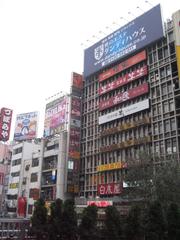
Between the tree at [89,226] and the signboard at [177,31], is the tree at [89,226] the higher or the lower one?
the lower one

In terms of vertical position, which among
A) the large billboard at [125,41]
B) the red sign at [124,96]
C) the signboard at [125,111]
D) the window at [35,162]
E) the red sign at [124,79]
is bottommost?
Result: the window at [35,162]

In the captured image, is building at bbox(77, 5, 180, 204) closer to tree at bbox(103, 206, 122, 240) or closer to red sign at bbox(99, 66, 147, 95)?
red sign at bbox(99, 66, 147, 95)

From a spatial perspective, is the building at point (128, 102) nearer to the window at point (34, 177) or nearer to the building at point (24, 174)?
the window at point (34, 177)

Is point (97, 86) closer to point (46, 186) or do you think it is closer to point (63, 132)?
point (63, 132)

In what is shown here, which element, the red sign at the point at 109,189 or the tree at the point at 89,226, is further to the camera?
the red sign at the point at 109,189

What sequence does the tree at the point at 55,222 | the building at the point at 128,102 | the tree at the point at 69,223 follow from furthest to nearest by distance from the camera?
the building at the point at 128,102
the tree at the point at 55,222
the tree at the point at 69,223

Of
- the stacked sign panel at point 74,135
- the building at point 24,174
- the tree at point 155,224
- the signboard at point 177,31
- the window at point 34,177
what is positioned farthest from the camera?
the building at point 24,174

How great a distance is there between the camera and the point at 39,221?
94.1 feet

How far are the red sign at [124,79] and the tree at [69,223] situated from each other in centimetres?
2852

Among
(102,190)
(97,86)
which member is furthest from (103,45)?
(102,190)

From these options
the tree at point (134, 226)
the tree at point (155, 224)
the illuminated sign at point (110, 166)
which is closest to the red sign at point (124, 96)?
the illuminated sign at point (110, 166)

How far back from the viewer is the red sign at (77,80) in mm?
62678

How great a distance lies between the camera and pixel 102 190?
51.1 meters

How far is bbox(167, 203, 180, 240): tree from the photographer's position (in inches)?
933
